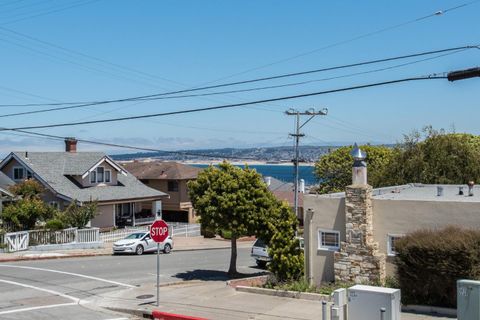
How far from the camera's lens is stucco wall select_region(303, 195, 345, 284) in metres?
19.0

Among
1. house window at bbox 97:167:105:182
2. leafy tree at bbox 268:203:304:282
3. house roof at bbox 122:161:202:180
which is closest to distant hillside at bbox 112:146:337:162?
house roof at bbox 122:161:202:180

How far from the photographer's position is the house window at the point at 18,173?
1855 inches

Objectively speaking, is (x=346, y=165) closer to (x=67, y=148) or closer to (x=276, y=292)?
(x=67, y=148)

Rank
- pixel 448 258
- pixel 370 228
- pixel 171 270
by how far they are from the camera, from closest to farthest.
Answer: pixel 448 258 < pixel 370 228 < pixel 171 270

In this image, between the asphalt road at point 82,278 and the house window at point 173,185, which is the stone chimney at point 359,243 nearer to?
the asphalt road at point 82,278

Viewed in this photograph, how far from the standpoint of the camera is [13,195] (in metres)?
39.2

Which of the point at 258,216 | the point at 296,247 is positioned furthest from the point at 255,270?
the point at 296,247

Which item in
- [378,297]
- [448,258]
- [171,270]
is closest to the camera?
[378,297]

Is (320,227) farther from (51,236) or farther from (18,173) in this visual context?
(18,173)

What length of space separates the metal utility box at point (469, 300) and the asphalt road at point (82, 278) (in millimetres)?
8981

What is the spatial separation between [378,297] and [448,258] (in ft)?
11.8

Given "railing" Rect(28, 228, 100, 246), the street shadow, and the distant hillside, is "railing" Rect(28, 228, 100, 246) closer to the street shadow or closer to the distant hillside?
the distant hillside

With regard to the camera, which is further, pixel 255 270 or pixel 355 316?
pixel 255 270

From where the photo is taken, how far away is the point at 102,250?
36.0 meters
